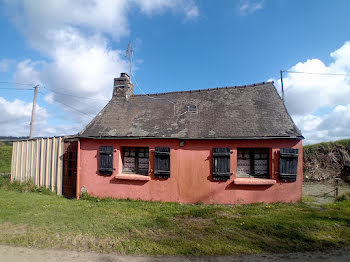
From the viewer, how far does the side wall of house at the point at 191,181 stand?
7.73 meters

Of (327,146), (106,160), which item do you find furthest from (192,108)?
(327,146)

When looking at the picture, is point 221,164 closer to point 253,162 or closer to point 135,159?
point 253,162

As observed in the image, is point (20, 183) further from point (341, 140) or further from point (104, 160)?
point (341, 140)

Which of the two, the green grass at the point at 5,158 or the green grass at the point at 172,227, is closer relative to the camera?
the green grass at the point at 172,227

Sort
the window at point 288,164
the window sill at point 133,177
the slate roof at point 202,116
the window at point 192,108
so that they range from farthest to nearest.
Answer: the window at point 192,108, the window sill at point 133,177, the slate roof at point 202,116, the window at point 288,164

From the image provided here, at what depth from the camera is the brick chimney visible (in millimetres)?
11695

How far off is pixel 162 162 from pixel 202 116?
298 centimetres

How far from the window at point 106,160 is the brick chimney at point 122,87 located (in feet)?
13.4

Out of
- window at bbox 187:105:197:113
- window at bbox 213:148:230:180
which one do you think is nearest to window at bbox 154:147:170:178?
window at bbox 213:148:230:180

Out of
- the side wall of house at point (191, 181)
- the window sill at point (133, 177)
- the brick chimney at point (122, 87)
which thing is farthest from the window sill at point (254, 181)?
the brick chimney at point (122, 87)

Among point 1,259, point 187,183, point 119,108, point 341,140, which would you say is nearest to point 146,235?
point 1,259

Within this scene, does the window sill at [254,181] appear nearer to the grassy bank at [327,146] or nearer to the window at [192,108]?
the window at [192,108]

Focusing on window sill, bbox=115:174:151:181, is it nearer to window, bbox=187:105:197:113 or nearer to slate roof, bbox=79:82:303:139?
slate roof, bbox=79:82:303:139

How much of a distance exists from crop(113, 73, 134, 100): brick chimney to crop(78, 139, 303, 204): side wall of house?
381 cm
